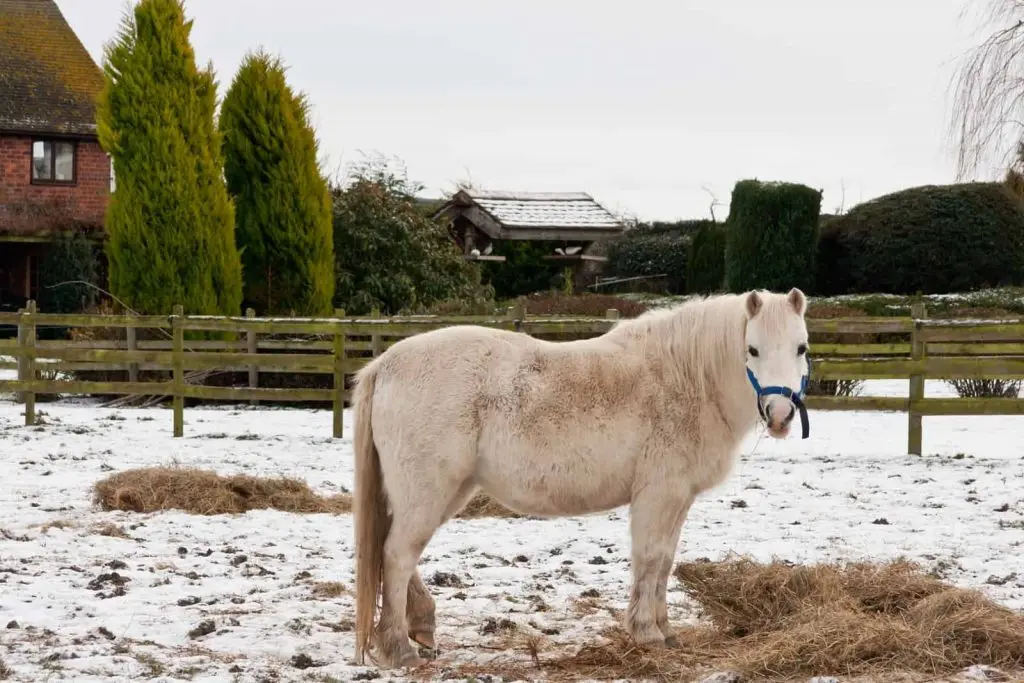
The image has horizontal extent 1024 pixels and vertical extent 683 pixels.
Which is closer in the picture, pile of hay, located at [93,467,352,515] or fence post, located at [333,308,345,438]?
pile of hay, located at [93,467,352,515]

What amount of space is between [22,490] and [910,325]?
23.8 ft

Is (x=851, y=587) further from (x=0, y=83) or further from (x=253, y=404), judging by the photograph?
(x=0, y=83)

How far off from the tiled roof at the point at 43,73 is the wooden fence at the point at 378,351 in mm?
11496

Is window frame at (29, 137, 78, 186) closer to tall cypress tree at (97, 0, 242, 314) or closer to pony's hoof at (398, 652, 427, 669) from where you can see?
tall cypress tree at (97, 0, 242, 314)

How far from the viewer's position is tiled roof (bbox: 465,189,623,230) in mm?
26172

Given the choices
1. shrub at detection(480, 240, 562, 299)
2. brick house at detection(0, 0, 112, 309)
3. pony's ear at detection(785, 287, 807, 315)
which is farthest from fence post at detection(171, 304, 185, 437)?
shrub at detection(480, 240, 562, 299)

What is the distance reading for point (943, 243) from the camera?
2283 centimetres

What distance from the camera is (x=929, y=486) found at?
29.0 ft

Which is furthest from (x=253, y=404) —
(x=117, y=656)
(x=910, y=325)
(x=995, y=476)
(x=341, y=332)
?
(x=117, y=656)

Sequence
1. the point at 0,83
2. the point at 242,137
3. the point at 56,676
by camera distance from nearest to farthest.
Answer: the point at 56,676 → the point at 242,137 → the point at 0,83

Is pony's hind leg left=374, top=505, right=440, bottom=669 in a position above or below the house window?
below

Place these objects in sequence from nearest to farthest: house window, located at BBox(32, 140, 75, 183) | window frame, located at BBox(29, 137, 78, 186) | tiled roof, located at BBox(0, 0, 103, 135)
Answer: tiled roof, located at BBox(0, 0, 103, 135) < window frame, located at BBox(29, 137, 78, 186) < house window, located at BBox(32, 140, 75, 183)

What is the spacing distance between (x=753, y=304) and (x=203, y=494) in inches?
177

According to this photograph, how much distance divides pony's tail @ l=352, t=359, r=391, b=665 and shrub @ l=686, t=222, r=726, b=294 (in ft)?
65.5
